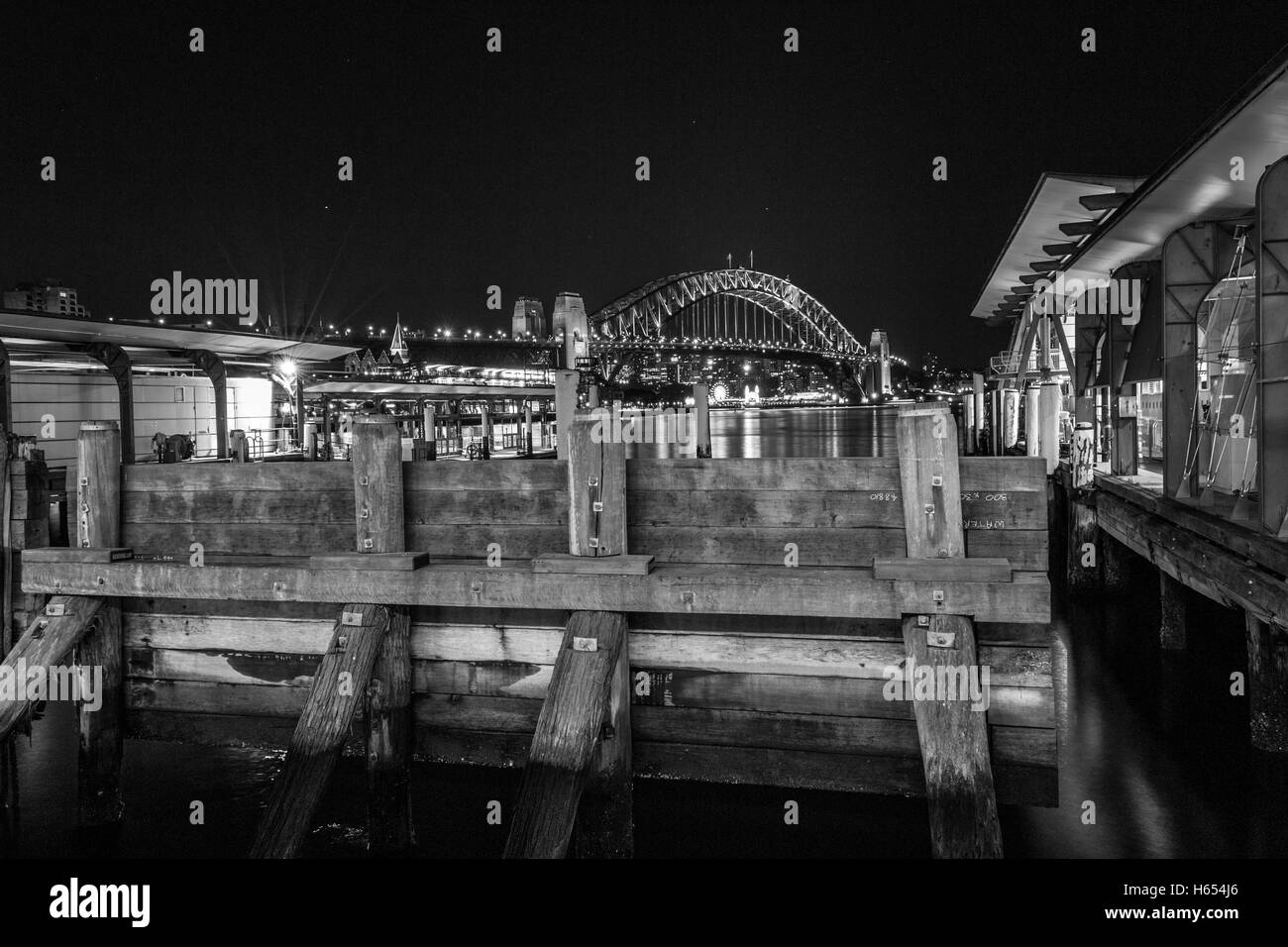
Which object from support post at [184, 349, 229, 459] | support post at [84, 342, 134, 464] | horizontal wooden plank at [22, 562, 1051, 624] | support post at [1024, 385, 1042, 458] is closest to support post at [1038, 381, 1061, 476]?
support post at [1024, 385, 1042, 458]

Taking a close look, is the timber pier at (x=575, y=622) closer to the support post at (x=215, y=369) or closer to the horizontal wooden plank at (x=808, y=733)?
the horizontal wooden plank at (x=808, y=733)

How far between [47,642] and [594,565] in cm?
405

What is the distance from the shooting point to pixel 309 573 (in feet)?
19.5

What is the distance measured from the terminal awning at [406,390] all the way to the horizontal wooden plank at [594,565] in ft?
86.7

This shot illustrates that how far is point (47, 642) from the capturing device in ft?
20.7

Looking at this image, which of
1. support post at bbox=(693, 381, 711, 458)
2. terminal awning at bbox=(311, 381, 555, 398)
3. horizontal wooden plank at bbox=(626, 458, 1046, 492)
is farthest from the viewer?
terminal awning at bbox=(311, 381, 555, 398)

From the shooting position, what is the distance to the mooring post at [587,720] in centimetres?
477

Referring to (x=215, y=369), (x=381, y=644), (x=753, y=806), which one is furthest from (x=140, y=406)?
(x=753, y=806)

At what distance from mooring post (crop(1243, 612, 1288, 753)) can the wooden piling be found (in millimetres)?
3851

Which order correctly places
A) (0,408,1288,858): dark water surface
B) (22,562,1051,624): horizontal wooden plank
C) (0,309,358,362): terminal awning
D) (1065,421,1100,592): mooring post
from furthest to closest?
1. (0,309,358,362): terminal awning
2. (1065,421,1100,592): mooring post
3. (0,408,1288,858): dark water surface
4. (22,562,1051,624): horizontal wooden plank

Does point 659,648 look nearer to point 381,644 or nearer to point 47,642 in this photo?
point 381,644

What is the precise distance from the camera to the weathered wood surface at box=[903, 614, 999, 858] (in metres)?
4.60

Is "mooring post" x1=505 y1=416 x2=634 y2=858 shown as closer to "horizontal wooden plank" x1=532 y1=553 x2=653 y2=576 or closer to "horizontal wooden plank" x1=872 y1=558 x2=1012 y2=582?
"horizontal wooden plank" x1=532 y1=553 x2=653 y2=576
